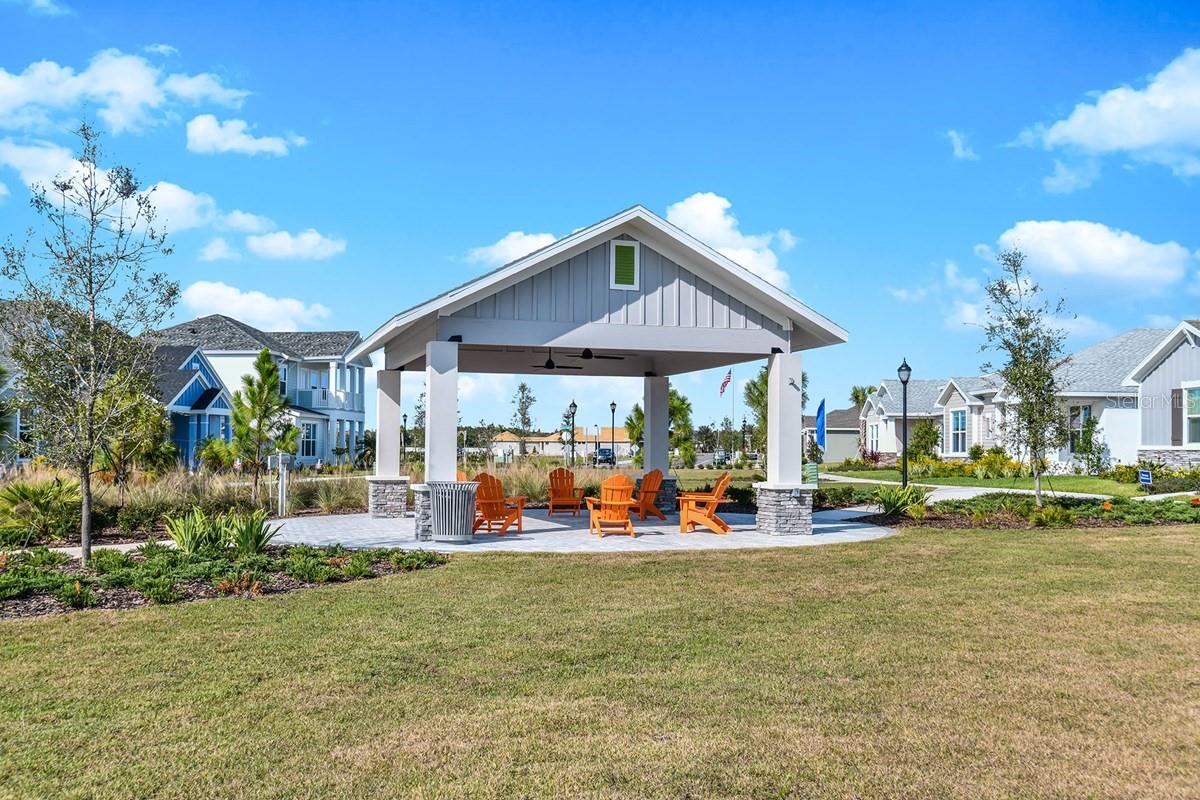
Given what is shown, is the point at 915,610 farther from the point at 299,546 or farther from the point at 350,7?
the point at 350,7

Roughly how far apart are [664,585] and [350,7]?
10.5 metres

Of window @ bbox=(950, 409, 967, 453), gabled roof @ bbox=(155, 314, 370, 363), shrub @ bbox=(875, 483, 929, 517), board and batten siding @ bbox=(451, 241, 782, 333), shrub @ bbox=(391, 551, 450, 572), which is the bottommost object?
shrub @ bbox=(391, 551, 450, 572)

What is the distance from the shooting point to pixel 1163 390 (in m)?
29.1

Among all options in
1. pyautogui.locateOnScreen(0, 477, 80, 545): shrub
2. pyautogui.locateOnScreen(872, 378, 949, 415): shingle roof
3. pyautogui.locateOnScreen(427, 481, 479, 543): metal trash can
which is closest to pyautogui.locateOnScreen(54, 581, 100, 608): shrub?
pyautogui.locateOnScreen(427, 481, 479, 543): metal trash can

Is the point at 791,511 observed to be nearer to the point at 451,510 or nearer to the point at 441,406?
the point at 451,510

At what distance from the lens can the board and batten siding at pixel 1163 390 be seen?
28.4 metres

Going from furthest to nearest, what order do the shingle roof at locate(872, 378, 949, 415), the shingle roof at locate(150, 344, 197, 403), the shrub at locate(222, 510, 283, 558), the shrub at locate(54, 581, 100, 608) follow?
the shingle roof at locate(872, 378, 949, 415), the shingle roof at locate(150, 344, 197, 403), the shrub at locate(222, 510, 283, 558), the shrub at locate(54, 581, 100, 608)

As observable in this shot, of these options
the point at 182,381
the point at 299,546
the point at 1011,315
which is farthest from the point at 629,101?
the point at 182,381

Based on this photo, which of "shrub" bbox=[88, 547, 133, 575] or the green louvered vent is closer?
"shrub" bbox=[88, 547, 133, 575]

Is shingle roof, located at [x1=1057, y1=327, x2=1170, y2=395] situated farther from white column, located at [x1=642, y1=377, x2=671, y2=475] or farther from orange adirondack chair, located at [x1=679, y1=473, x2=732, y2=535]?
orange adirondack chair, located at [x1=679, y1=473, x2=732, y2=535]

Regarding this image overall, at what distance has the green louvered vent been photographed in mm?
14172

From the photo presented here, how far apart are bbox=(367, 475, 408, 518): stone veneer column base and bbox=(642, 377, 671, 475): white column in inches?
198

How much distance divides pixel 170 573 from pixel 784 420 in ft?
30.1

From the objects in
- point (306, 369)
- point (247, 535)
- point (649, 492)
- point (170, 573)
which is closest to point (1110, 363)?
point (649, 492)
